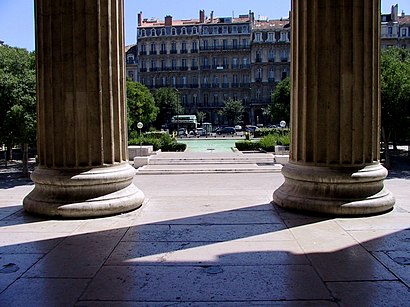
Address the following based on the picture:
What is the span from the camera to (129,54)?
96375 mm

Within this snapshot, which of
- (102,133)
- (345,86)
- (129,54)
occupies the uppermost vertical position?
(129,54)

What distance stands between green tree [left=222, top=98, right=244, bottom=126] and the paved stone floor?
257ft

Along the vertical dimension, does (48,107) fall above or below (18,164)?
above

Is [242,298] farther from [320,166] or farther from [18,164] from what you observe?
[18,164]

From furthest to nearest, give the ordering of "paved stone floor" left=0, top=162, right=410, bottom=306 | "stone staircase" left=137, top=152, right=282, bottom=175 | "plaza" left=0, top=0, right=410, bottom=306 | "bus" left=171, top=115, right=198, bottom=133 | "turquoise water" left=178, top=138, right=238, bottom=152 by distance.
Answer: "bus" left=171, top=115, right=198, bottom=133
"turquoise water" left=178, top=138, right=238, bottom=152
"stone staircase" left=137, top=152, right=282, bottom=175
"plaza" left=0, top=0, right=410, bottom=306
"paved stone floor" left=0, top=162, right=410, bottom=306

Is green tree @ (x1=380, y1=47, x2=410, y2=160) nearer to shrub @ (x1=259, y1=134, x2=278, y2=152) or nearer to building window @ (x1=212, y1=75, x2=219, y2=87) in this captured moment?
shrub @ (x1=259, y1=134, x2=278, y2=152)

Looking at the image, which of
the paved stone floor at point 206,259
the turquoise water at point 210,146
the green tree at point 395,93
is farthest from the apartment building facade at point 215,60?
the paved stone floor at point 206,259

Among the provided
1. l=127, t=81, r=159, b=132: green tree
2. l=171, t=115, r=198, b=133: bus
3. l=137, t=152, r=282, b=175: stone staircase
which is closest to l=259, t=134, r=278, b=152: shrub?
l=137, t=152, r=282, b=175: stone staircase

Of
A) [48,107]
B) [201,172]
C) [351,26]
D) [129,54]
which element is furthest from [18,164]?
[129,54]

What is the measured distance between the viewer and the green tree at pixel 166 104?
80.2 meters

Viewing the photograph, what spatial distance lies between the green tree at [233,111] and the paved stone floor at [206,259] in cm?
7848

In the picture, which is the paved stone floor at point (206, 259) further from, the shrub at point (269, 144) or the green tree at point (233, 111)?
the green tree at point (233, 111)

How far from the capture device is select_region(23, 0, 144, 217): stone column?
23.1 ft

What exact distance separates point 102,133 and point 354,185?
384 cm
